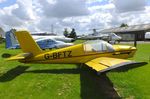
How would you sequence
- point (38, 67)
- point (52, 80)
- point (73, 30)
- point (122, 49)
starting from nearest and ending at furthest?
point (52, 80) < point (122, 49) < point (38, 67) < point (73, 30)

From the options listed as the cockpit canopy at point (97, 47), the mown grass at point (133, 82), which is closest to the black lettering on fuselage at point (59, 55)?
the cockpit canopy at point (97, 47)

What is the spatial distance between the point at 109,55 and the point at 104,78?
2.41 metres

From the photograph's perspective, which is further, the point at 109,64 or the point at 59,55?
the point at 59,55

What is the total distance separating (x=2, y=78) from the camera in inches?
541

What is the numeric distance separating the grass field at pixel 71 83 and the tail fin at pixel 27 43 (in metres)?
1.16

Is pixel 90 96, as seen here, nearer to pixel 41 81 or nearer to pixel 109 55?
pixel 41 81

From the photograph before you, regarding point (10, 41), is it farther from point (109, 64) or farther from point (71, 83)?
point (109, 64)

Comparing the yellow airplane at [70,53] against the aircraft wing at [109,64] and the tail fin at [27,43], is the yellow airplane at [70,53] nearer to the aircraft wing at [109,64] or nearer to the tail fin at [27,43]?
the tail fin at [27,43]

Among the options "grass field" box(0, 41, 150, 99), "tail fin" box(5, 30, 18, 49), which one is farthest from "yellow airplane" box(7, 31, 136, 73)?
"tail fin" box(5, 30, 18, 49)

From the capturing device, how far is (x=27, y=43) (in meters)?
15.7

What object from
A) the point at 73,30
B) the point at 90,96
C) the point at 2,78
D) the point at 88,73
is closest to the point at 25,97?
the point at 90,96

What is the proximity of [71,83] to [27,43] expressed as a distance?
4.58 meters

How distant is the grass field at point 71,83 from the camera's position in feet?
34.5

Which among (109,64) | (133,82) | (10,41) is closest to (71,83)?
(109,64)
